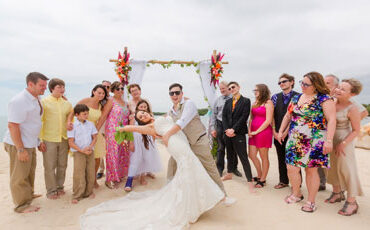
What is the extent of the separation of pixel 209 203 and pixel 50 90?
3.35m

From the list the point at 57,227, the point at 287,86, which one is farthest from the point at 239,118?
the point at 57,227

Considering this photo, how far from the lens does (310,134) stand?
128 inches

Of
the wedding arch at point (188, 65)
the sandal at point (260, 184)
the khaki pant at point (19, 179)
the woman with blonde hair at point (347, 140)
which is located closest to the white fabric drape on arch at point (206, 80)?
the wedding arch at point (188, 65)

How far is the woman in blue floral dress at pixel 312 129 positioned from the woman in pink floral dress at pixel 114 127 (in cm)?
316

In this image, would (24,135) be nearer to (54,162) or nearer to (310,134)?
(54,162)

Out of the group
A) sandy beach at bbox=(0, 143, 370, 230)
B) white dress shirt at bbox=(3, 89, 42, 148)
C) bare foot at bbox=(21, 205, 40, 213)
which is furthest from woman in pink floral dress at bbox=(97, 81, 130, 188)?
bare foot at bbox=(21, 205, 40, 213)

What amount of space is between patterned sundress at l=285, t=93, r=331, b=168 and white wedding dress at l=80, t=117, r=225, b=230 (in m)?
1.42

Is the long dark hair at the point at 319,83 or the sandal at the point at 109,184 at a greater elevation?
the long dark hair at the point at 319,83

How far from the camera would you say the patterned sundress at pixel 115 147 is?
14.2ft

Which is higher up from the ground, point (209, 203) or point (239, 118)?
point (239, 118)

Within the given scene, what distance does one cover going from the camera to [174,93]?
323 centimetres

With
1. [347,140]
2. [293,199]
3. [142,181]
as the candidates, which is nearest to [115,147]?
[142,181]

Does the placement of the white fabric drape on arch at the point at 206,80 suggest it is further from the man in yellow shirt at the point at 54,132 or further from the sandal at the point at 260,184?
the man in yellow shirt at the point at 54,132

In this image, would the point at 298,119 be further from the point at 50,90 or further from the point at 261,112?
→ the point at 50,90
